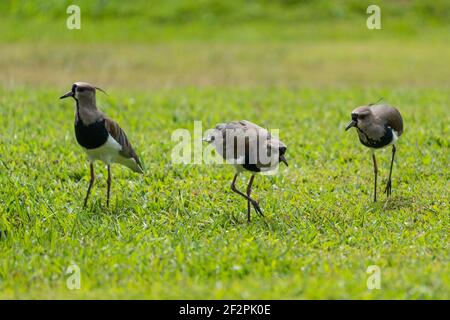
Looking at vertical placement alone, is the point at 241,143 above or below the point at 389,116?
below

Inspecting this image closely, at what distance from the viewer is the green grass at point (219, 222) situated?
18.1ft

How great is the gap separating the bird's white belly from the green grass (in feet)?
1.56

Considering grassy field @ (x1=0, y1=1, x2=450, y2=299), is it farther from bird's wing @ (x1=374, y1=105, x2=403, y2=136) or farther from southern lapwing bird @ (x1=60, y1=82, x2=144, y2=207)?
bird's wing @ (x1=374, y1=105, x2=403, y2=136)

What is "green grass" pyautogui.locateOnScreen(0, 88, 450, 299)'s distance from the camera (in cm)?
553

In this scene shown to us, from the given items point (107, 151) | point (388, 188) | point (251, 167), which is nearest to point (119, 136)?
point (107, 151)

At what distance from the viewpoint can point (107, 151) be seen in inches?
269

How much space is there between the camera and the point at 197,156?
29.5 ft

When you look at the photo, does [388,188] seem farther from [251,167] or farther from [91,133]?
[91,133]

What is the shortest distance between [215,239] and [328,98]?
7415 millimetres

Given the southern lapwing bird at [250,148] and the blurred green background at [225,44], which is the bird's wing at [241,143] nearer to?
the southern lapwing bird at [250,148]

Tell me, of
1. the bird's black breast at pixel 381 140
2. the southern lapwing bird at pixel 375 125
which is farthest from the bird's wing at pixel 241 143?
the bird's black breast at pixel 381 140

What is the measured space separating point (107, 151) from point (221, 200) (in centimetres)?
129

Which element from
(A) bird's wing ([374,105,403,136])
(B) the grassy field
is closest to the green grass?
(B) the grassy field

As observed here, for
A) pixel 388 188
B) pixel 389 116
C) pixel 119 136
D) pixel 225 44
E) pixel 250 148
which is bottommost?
pixel 388 188
